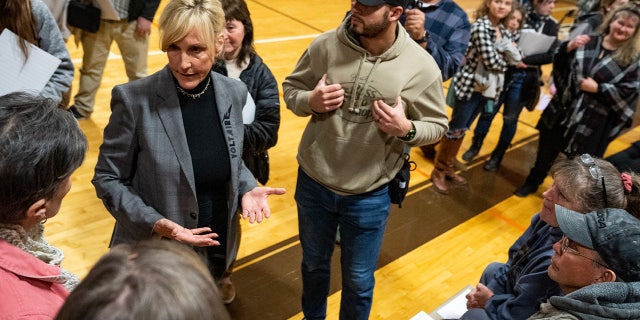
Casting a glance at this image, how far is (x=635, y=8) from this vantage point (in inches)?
148

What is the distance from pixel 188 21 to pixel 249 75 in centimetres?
72

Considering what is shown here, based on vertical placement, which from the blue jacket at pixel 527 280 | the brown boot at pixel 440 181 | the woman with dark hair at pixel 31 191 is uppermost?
the woman with dark hair at pixel 31 191

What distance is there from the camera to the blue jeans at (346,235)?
2.33 metres

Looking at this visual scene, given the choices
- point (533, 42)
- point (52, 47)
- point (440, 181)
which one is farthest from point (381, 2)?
point (533, 42)

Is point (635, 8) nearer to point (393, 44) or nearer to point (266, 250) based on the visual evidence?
point (393, 44)

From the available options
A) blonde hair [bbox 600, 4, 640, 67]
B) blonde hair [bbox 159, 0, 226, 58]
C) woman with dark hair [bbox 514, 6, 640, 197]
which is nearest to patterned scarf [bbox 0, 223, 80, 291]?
blonde hair [bbox 159, 0, 226, 58]

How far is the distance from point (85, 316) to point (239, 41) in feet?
6.40

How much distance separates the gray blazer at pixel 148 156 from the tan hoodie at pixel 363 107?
0.46 meters

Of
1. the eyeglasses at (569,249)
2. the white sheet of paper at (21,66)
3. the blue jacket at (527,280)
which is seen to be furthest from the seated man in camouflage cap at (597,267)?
the white sheet of paper at (21,66)

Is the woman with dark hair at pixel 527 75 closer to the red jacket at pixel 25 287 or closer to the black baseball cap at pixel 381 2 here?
the black baseball cap at pixel 381 2

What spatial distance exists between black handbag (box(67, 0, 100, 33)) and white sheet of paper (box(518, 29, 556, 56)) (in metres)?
3.71

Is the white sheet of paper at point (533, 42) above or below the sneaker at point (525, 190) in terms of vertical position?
above

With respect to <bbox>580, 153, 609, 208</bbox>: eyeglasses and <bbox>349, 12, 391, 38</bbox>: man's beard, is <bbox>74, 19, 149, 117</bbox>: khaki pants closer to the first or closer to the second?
<bbox>349, 12, 391, 38</bbox>: man's beard

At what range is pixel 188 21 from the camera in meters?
1.86
